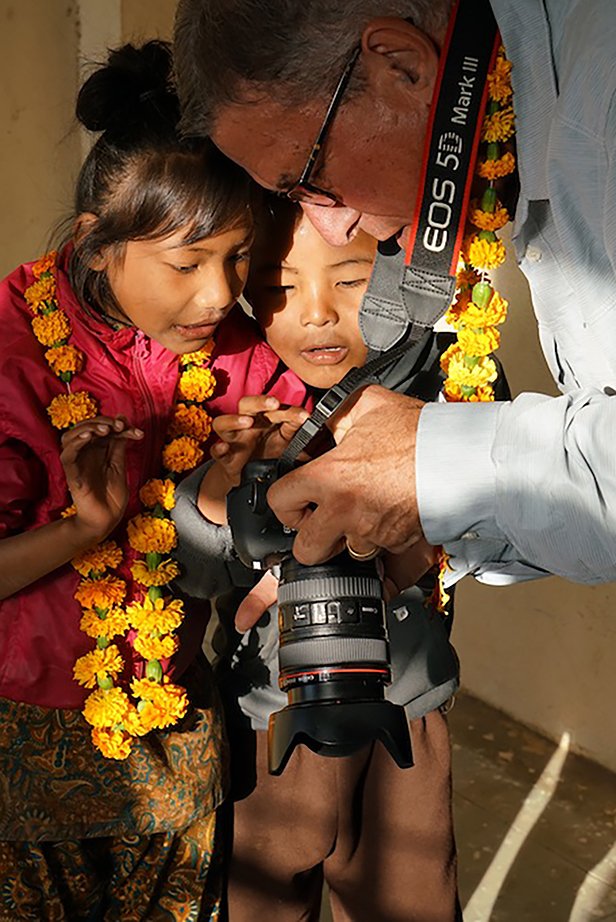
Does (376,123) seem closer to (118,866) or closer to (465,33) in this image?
(465,33)

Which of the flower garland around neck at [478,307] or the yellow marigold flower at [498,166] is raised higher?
the yellow marigold flower at [498,166]

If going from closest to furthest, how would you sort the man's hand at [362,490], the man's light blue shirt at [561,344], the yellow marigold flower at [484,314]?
1. the man's light blue shirt at [561,344]
2. the man's hand at [362,490]
3. the yellow marigold flower at [484,314]

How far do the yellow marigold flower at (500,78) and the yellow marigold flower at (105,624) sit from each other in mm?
749

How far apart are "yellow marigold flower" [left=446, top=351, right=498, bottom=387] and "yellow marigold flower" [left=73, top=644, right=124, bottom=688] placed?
53cm

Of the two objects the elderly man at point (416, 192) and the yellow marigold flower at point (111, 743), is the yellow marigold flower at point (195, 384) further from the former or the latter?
the yellow marigold flower at point (111, 743)

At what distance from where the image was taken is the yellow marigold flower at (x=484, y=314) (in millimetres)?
1593

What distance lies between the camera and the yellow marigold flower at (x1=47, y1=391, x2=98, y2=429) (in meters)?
1.58

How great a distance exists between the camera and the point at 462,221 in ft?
4.54

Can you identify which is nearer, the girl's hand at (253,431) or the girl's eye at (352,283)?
the girl's hand at (253,431)

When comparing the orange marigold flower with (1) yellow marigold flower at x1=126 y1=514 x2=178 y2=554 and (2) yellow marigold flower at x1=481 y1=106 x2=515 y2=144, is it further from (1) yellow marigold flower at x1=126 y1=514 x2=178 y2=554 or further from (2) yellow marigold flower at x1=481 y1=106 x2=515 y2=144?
(2) yellow marigold flower at x1=481 y1=106 x2=515 y2=144

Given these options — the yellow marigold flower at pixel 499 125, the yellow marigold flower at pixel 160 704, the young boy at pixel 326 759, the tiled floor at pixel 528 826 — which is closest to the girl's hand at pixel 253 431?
the young boy at pixel 326 759

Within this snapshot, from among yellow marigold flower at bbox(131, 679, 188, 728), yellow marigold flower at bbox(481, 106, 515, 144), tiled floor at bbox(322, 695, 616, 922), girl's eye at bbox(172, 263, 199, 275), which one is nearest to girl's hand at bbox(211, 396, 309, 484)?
girl's eye at bbox(172, 263, 199, 275)

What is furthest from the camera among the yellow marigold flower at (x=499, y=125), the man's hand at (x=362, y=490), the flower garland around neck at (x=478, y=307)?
the flower garland around neck at (x=478, y=307)

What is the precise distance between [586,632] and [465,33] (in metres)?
2.08
